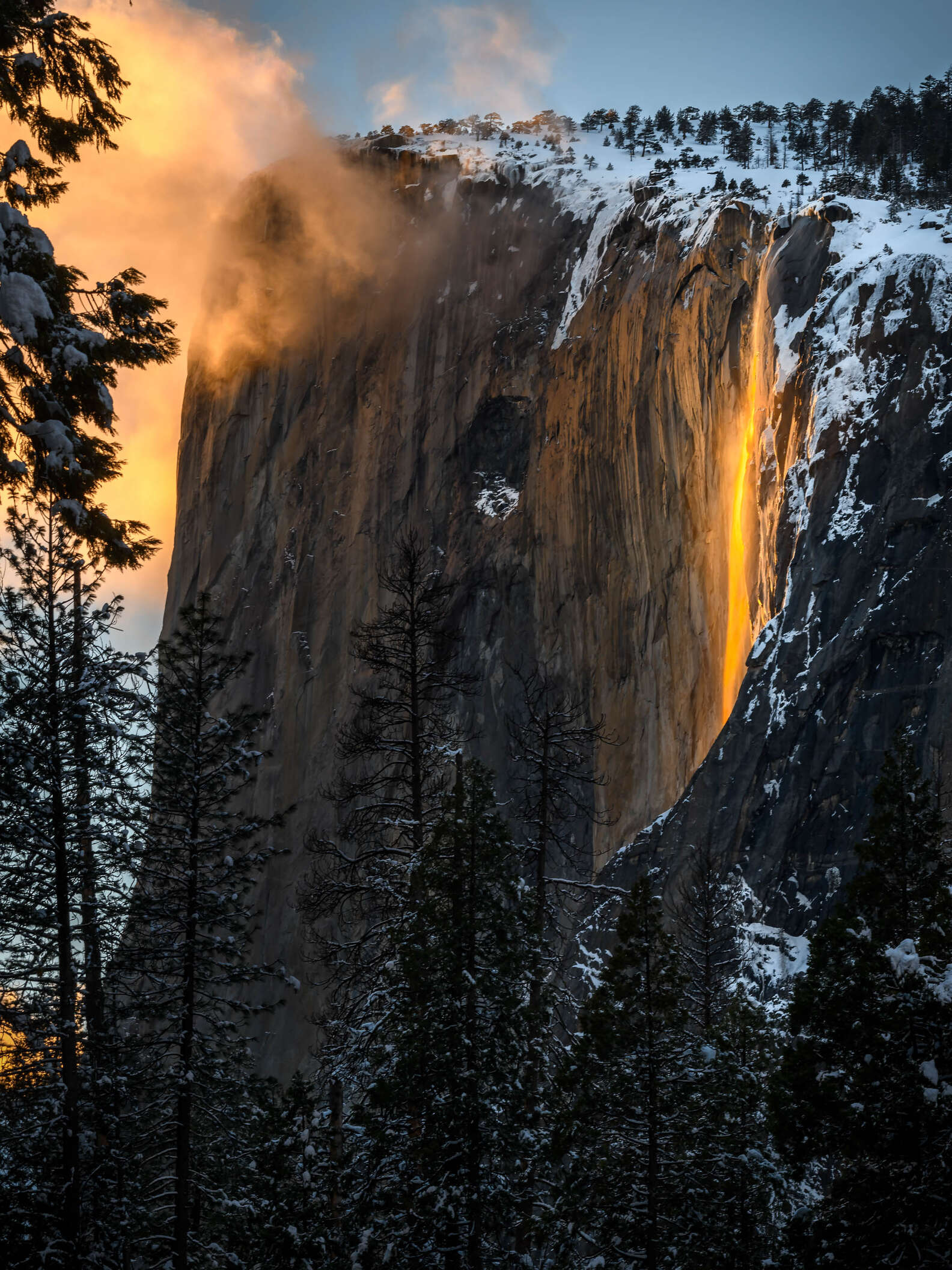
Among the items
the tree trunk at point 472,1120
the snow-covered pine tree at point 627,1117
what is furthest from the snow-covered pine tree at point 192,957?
the snow-covered pine tree at point 627,1117

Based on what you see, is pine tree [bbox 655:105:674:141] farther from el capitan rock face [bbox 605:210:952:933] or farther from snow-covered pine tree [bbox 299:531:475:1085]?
snow-covered pine tree [bbox 299:531:475:1085]

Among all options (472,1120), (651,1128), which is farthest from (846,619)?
(472,1120)

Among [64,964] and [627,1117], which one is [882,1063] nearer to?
[627,1117]

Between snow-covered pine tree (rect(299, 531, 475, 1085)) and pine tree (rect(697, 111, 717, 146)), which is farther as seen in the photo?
pine tree (rect(697, 111, 717, 146))

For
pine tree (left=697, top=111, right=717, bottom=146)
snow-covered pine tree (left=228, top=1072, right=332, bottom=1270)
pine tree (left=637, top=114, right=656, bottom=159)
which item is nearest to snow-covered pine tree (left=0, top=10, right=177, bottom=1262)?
snow-covered pine tree (left=228, top=1072, right=332, bottom=1270)

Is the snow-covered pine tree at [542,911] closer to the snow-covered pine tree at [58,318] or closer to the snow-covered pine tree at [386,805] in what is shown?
the snow-covered pine tree at [386,805]

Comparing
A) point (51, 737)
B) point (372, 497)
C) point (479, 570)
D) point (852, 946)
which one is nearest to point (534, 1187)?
point (852, 946)
